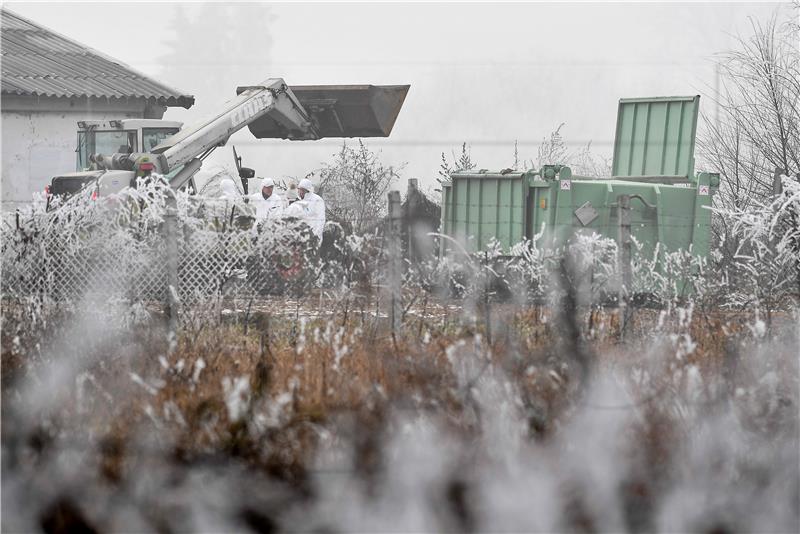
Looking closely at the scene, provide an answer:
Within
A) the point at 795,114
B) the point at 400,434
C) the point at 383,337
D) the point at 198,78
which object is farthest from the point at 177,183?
the point at 198,78

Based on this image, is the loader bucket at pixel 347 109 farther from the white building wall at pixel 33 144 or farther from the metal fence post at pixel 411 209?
the white building wall at pixel 33 144

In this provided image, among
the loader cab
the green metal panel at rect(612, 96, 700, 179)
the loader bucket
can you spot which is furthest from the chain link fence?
the loader cab

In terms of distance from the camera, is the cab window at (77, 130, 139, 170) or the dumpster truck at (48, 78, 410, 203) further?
the cab window at (77, 130, 139, 170)

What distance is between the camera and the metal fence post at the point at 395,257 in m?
9.20

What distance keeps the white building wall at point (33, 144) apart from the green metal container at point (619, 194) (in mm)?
13457

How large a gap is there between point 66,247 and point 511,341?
469cm

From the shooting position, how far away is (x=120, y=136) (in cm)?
2072

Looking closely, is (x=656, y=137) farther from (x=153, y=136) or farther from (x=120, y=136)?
(x=120, y=136)

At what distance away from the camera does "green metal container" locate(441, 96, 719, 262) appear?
1377 centimetres

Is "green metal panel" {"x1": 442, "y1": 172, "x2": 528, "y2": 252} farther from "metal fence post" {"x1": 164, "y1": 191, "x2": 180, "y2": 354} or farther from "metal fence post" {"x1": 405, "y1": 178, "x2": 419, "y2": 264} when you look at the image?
"metal fence post" {"x1": 164, "y1": 191, "x2": 180, "y2": 354}

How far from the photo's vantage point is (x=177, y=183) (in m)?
17.5

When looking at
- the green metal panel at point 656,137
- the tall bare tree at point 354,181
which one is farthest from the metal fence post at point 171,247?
the tall bare tree at point 354,181

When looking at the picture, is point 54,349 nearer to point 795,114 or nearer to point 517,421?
point 517,421

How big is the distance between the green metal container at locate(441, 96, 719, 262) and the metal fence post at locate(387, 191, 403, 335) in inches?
154
